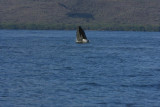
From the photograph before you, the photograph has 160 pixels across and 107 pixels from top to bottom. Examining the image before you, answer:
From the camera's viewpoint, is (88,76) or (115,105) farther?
(88,76)

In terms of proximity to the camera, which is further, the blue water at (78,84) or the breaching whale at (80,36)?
the breaching whale at (80,36)

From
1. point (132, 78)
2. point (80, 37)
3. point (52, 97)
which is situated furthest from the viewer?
point (80, 37)

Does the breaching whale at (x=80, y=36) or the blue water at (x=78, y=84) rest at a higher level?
the blue water at (x=78, y=84)

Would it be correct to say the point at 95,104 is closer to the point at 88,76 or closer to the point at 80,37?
the point at 88,76

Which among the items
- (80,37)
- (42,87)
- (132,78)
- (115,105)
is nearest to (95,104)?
(115,105)

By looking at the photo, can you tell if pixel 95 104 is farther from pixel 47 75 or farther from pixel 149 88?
pixel 47 75

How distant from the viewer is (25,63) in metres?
44.5

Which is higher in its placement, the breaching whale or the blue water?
the blue water

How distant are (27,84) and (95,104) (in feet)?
21.2

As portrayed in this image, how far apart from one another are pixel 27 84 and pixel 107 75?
6.83 m

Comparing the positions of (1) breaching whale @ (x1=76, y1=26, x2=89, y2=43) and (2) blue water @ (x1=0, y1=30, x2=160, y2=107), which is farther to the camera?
(1) breaching whale @ (x1=76, y1=26, x2=89, y2=43)

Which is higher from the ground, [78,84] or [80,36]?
[78,84]

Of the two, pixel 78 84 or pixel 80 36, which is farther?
pixel 80 36

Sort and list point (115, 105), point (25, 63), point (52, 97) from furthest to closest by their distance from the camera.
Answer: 1. point (25, 63)
2. point (52, 97)
3. point (115, 105)
